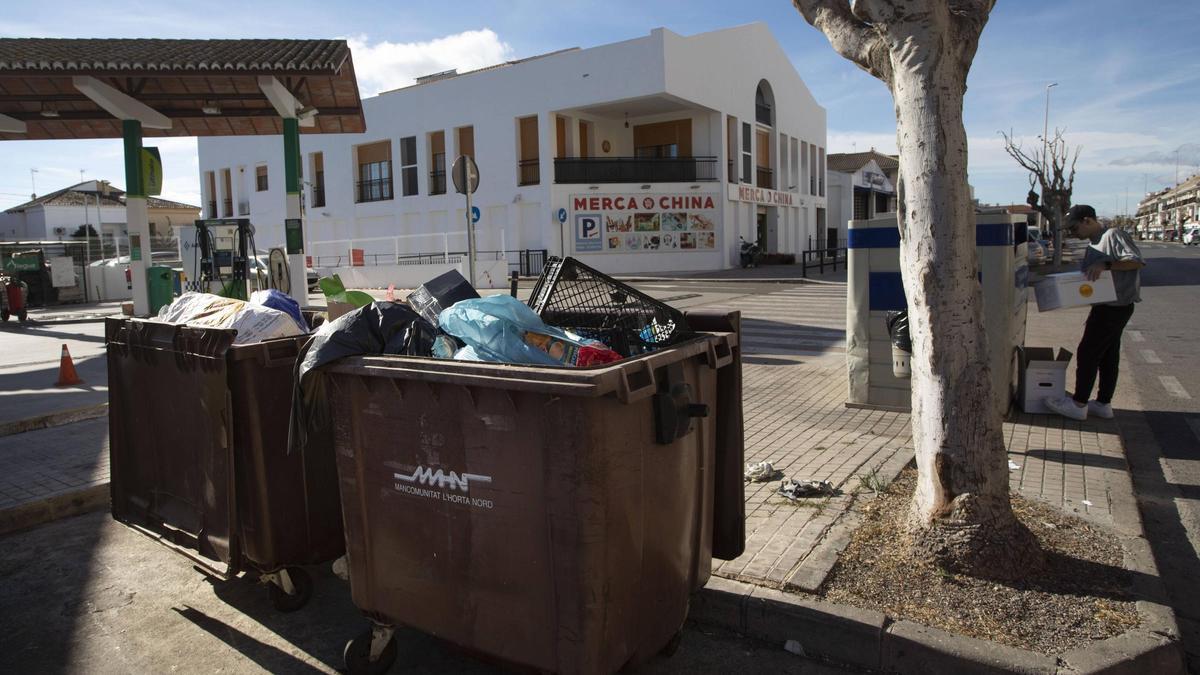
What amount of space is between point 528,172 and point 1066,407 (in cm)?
2917

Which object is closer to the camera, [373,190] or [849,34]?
[849,34]

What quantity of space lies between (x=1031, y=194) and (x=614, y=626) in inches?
1244

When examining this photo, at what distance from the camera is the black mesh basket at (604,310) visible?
132 inches

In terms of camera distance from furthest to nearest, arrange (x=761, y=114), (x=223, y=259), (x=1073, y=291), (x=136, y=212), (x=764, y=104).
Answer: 1. (x=764, y=104)
2. (x=761, y=114)
3. (x=223, y=259)
4. (x=136, y=212)
5. (x=1073, y=291)

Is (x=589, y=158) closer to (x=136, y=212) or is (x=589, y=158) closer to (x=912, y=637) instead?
(x=136, y=212)

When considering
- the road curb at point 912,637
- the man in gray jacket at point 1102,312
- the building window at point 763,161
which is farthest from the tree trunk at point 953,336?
the building window at point 763,161

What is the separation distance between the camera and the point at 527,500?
2.55m

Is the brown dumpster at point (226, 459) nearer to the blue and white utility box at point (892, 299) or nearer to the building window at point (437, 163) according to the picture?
the blue and white utility box at point (892, 299)

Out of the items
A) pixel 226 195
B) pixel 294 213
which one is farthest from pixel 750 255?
pixel 226 195

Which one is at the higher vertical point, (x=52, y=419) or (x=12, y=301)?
(x=12, y=301)

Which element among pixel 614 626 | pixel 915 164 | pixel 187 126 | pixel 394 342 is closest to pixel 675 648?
pixel 614 626

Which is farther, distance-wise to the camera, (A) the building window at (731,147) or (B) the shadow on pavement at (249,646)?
(A) the building window at (731,147)

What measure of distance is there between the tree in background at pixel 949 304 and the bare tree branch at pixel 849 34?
22cm

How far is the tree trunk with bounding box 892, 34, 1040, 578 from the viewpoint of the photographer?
11.5 feet
